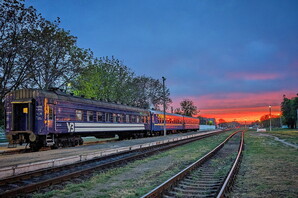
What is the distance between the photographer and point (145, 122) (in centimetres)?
3272

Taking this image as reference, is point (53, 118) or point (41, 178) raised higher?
point (53, 118)

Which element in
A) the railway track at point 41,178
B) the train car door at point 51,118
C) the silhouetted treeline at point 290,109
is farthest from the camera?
the silhouetted treeline at point 290,109

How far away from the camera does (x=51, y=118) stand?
16.7 meters

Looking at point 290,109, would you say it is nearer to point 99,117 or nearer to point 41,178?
point 99,117

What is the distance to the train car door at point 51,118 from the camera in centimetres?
1652

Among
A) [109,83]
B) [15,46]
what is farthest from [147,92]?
[15,46]

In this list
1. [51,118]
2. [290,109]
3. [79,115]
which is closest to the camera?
[51,118]

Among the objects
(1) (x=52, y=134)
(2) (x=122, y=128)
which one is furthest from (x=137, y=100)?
(1) (x=52, y=134)

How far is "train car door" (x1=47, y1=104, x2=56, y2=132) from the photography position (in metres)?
16.5

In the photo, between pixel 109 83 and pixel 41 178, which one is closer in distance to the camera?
pixel 41 178

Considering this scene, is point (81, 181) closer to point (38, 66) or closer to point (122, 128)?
point (122, 128)

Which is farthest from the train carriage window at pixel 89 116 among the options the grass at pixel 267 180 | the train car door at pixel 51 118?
the grass at pixel 267 180

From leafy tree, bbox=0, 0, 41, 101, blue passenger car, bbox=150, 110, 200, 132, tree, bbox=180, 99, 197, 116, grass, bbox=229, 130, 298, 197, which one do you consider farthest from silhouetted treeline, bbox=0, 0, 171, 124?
tree, bbox=180, 99, 197, 116

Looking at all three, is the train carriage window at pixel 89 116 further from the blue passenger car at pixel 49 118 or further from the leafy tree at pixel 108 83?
the leafy tree at pixel 108 83
